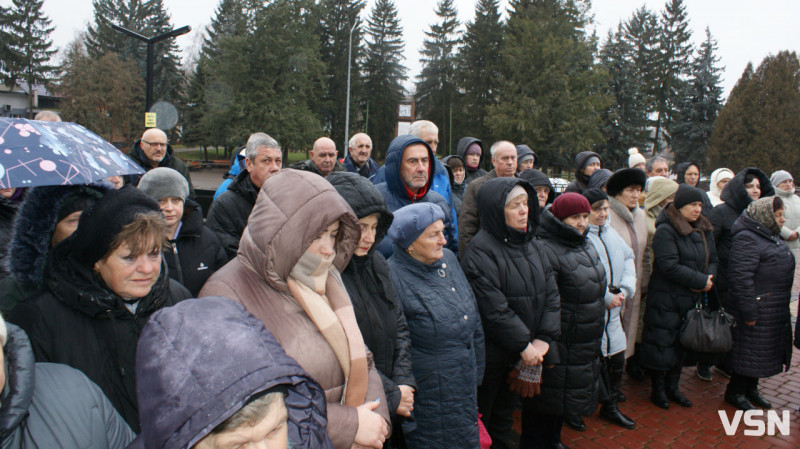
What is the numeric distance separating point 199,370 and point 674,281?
474cm

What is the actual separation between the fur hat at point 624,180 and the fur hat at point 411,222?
9.79ft

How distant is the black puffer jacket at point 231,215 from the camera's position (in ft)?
12.2

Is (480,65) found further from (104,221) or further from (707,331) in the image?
(104,221)

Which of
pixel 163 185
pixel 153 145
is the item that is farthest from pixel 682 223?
pixel 153 145

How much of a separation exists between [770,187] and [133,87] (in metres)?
39.3

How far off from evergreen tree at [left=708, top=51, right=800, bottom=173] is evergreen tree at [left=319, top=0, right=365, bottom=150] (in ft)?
89.9

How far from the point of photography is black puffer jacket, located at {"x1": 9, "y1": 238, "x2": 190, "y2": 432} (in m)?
1.80

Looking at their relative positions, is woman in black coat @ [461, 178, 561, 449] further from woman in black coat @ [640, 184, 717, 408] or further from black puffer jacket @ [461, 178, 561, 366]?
woman in black coat @ [640, 184, 717, 408]

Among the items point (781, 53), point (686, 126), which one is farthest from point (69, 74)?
point (781, 53)

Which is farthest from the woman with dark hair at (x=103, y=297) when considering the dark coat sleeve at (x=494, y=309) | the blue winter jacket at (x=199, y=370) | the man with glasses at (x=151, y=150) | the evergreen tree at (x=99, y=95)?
the evergreen tree at (x=99, y=95)

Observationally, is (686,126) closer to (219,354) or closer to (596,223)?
(596,223)

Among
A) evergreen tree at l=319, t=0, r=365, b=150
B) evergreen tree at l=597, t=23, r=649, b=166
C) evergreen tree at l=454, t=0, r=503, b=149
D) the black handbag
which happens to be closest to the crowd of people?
the black handbag

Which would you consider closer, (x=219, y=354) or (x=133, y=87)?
(x=219, y=354)

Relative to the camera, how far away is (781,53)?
32281mm
